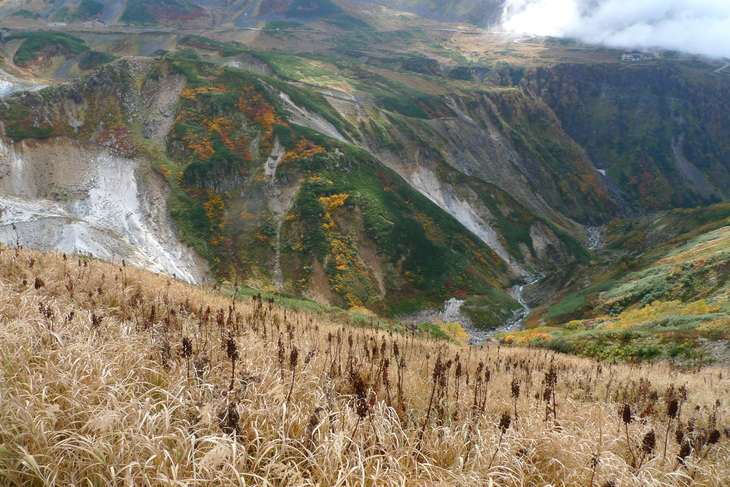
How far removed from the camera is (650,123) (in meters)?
160

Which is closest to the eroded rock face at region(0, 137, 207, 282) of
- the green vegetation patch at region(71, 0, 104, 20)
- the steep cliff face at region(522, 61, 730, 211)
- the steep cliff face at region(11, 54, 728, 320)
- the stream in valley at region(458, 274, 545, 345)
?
the steep cliff face at region(11, 54, 728, 320)

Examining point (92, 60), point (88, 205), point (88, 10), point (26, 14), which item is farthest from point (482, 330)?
point (88, 10)

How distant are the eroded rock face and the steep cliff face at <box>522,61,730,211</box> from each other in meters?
153

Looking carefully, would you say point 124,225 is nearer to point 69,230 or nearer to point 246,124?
point 69,230

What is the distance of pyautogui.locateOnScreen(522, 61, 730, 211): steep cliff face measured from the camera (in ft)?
472

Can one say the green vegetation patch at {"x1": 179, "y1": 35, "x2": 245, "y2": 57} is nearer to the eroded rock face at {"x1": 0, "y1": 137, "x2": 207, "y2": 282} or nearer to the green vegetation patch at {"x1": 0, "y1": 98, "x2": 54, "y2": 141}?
the green vegetation patch at {"x1": 0, "y1": 98, "x2": 54, "y2": 141}

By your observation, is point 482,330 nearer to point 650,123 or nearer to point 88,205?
point 88,205

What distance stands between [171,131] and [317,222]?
87.1ft

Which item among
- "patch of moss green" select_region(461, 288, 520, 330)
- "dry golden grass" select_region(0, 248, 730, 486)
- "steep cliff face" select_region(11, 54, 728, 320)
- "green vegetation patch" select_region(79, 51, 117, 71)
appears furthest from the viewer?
"green vegetation patch" select_region(79, 51, 117, 71)

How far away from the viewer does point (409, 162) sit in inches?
2906

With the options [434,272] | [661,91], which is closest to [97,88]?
[434,272]

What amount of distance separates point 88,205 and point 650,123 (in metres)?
199

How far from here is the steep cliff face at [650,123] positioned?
472 ft

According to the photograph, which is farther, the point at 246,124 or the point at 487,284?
the point at 246,124
